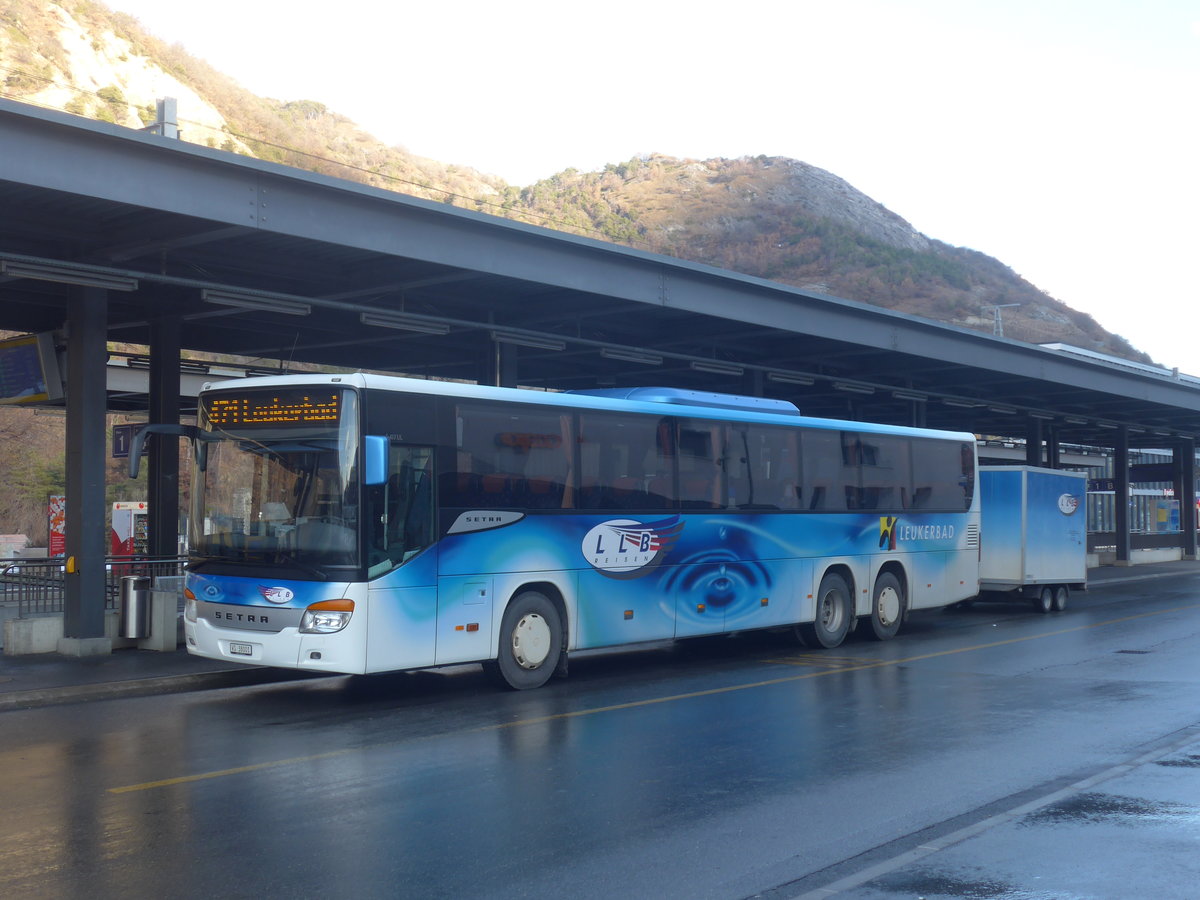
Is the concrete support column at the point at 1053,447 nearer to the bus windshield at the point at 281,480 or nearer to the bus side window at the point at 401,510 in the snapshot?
the bus side window at the point at 401,510

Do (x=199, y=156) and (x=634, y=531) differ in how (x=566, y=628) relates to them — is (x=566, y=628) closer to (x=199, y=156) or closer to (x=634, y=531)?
(x=634, y=531)

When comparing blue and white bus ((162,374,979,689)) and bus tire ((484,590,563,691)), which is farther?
bus tire ((484,590,563,691))

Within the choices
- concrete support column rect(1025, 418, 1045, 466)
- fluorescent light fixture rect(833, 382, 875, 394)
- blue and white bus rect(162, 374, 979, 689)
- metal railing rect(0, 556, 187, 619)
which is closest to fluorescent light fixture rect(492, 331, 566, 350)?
blue and white bus rect(162, 374, 979, 689)

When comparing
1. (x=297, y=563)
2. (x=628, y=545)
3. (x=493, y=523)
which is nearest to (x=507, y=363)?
(x=628, y=545)

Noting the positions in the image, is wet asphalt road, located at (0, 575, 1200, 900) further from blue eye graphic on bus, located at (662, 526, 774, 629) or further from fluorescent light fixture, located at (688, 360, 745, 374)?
fluorescent light fixture, located at (688, 360, 745, 374)

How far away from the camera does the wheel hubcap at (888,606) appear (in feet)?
62.1

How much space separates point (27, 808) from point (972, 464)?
56.6 feet

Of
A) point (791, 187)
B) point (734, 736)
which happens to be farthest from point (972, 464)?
point (791, 187)

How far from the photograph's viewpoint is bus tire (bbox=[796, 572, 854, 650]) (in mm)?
17594

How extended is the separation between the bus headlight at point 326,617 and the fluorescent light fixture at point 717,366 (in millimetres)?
12114

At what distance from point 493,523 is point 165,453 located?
25.9ft

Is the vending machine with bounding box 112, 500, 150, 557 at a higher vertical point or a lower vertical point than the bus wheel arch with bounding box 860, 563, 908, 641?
higher

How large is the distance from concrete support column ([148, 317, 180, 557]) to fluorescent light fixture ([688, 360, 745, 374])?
9.26 meters

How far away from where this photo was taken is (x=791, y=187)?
448 feet
